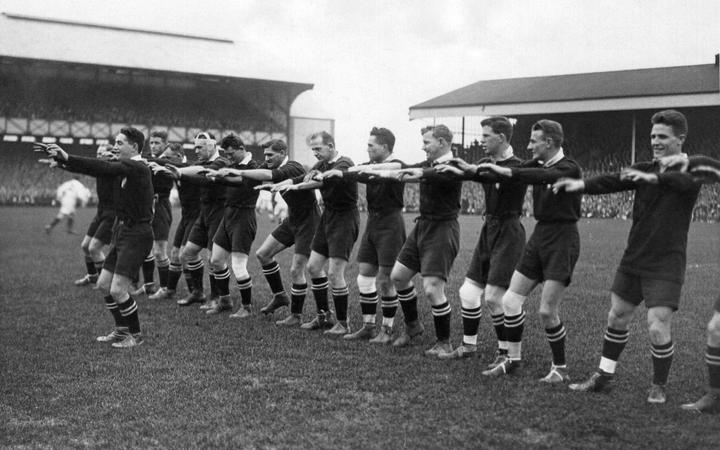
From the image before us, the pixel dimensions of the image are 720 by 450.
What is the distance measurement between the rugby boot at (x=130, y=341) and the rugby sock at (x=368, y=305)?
2.51 meters

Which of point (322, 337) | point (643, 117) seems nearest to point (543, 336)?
point (322, 337)

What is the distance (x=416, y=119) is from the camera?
41.4 metres

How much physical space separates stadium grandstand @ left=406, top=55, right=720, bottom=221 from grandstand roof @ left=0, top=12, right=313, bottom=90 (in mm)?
11996

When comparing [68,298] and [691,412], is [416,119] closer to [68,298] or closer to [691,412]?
[68,298]

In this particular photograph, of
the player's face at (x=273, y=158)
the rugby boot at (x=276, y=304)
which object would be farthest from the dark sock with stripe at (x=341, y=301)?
the player's face at (x=273, y=158)

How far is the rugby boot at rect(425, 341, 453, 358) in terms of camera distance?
25.5 ft

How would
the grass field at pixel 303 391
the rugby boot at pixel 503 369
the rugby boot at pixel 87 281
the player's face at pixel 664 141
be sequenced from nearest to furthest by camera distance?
the grass field at pixel 303 391
the player's face at pixel 664 141
the rugby boot at pixel 503 369
the rugby boot at pixel 87 281

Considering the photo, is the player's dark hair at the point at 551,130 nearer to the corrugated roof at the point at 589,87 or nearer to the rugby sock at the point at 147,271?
the rugby sock at the point at 147,271

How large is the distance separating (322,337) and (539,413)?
359 centimetres

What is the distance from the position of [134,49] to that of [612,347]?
→ 43.9 meters

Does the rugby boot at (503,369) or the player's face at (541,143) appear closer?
the player's face at (541,143)

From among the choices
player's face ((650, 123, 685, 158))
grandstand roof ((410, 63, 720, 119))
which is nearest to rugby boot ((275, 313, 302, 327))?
player's face ((650, 123, 685, 158))

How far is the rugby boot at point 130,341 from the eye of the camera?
8.28m

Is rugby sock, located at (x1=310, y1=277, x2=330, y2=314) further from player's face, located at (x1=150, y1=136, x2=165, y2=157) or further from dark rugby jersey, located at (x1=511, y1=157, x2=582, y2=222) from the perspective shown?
player's face, located at (x1=150, y1=136, x2=165, y2=157)
